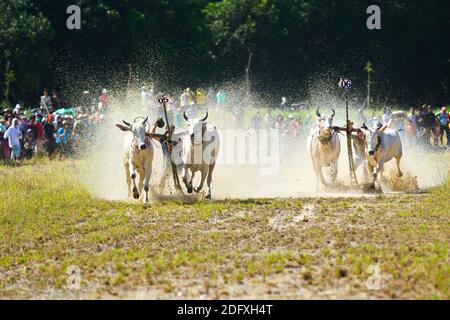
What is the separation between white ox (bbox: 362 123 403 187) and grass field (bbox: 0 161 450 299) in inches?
50.7

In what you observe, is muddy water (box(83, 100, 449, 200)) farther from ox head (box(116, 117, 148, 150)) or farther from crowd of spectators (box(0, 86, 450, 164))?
ox head (box(116, 117, 148, 150))

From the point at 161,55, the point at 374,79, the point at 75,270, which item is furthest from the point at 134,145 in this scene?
the point at 374,79

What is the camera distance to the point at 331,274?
1335 cm

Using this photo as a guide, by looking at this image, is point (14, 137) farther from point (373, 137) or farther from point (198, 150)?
point (373, 137)

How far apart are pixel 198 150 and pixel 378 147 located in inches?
170

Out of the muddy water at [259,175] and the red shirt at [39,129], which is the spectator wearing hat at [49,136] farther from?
the muddy water at [259,175]

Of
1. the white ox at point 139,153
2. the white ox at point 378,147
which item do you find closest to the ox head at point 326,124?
the white ox at point 378,147

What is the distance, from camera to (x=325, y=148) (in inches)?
941

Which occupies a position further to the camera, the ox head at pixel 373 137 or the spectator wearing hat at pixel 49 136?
the spectator wearing hat at pixel 49 136

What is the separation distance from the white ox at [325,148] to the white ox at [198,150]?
2.63 m

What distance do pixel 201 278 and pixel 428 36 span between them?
4946cm

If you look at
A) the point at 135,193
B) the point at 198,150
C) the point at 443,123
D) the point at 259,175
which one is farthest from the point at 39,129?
the point at 443,123

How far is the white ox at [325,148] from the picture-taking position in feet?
78.4

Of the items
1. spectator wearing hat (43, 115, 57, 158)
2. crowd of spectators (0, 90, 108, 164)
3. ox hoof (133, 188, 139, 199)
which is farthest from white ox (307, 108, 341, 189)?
spectator wearing hat (43, 115, 57, 158)
